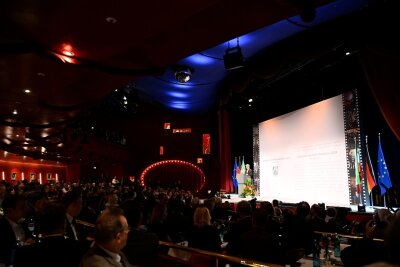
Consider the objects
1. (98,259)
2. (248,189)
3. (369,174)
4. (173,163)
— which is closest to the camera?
(98,259)

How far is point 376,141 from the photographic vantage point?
26.5ft

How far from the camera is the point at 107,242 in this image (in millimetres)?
1780

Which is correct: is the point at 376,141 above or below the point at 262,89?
A: below

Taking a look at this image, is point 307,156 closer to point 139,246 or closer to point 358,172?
point 358,172

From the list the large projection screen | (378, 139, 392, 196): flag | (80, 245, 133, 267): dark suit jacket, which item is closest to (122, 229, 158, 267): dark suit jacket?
(80, 245, 133, 267): dark suit jacket

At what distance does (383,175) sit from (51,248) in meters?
7.61

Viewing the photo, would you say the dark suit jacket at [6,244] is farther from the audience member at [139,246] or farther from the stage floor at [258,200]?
the stage floor at [258,200]

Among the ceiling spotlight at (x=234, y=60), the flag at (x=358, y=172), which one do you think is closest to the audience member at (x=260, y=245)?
the ceiling spotlight at (x=234, y=60)

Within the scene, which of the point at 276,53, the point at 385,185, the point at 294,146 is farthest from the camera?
the point at 294,146

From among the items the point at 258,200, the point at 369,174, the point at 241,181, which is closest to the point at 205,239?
the point at 369,174

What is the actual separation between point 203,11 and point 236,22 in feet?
1.65

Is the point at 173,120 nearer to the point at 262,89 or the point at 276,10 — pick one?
the point at 262,89

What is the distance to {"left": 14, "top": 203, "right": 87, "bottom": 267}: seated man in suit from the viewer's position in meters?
1.86

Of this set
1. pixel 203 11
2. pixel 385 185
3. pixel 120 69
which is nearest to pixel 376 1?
pixel 385 185
